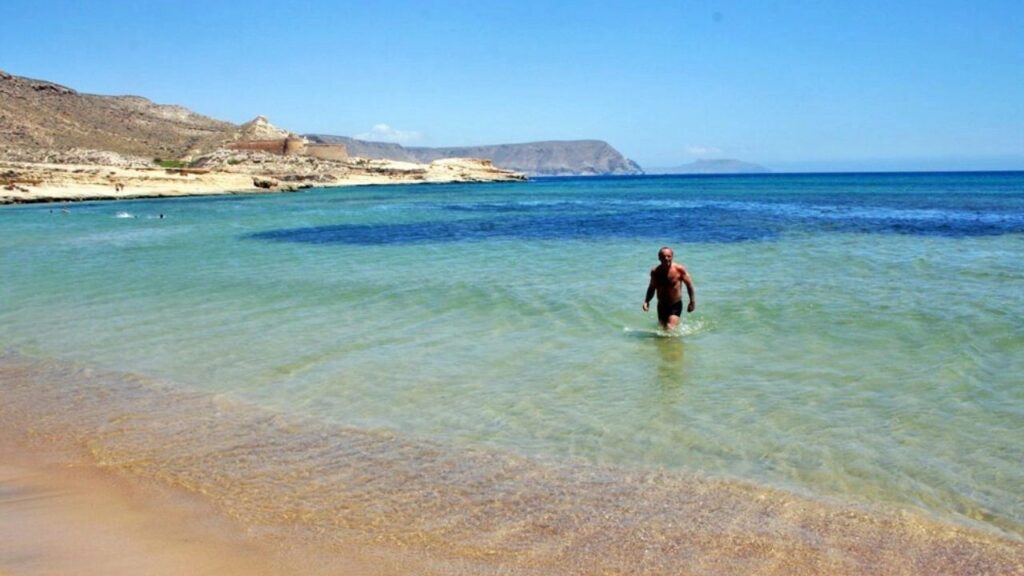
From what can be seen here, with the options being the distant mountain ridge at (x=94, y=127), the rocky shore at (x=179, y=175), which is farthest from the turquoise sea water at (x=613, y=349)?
the distant mountain ridge at (x=94, y=127)

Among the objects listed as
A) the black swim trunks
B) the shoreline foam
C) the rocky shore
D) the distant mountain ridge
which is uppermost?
the distant mountain ridge

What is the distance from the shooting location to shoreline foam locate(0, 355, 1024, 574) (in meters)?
4.21

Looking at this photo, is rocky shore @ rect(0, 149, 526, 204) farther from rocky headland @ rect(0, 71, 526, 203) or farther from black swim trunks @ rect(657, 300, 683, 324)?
black swim trunks @ rect(657, 300, 683, 324)

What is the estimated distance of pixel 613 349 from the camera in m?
9.16

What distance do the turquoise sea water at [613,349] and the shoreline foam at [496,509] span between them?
29 centimetres

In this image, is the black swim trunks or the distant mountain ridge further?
the distant mountain ridge

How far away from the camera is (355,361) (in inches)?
349

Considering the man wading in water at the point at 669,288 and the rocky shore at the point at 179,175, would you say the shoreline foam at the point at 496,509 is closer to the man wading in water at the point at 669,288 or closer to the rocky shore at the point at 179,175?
the man wading in water at the point at 669,288

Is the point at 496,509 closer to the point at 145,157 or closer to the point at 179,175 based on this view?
the point at 179,175

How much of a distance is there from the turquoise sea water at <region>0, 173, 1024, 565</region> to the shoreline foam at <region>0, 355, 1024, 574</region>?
292 millimetres

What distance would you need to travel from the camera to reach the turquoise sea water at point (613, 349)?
5.89 metres

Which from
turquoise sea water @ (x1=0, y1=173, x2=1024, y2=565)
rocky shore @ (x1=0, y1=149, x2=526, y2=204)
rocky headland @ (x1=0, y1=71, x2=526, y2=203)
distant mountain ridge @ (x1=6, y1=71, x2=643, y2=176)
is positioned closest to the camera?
turquoise sea water @ (x1=0, y1=173, x2=1024, y2=565)

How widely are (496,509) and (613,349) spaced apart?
4514 millimetres

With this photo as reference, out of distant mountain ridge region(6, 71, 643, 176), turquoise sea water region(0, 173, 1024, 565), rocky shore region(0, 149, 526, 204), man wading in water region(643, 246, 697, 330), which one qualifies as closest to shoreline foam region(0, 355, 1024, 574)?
turquoise sea water region(0, 173, 1024, 565)
